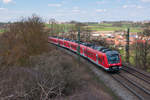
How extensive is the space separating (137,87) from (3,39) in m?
22.2

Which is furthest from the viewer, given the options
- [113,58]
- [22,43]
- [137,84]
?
[22,43]

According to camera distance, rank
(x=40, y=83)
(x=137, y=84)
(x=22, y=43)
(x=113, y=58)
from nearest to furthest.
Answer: (x=40, y=83), (x=137, y=84), (x=113, y=58), (x=22, y=43)

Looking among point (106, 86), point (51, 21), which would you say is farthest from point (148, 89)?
point (51, 21)

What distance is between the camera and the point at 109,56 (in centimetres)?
1905

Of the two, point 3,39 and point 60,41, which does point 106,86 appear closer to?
point 3,39

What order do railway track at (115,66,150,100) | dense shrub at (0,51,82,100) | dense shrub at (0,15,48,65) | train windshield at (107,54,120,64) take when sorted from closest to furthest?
dense shrub at (0,51,82,100) → railway track at (115,66,150,100) → train windshield at (107,54,120,64) → dense shrub at (0,15,48,65)

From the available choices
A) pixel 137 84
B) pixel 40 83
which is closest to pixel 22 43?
pixel 40 83

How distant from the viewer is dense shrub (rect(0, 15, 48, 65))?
75.9 feet

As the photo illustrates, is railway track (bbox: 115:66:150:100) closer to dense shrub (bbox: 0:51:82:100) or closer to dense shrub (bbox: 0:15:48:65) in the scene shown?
dense shrub (bbox: 0:51:82:100)

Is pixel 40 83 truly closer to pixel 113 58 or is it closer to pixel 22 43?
pixel 113 58

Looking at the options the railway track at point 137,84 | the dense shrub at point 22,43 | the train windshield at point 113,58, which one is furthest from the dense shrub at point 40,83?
the dense shrub at point 22,43

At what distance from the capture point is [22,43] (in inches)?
976

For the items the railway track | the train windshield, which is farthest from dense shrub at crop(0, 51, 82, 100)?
the train windshield

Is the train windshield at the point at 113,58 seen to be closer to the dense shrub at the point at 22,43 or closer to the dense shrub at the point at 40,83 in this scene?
the dense shrub at the point at 40,83
